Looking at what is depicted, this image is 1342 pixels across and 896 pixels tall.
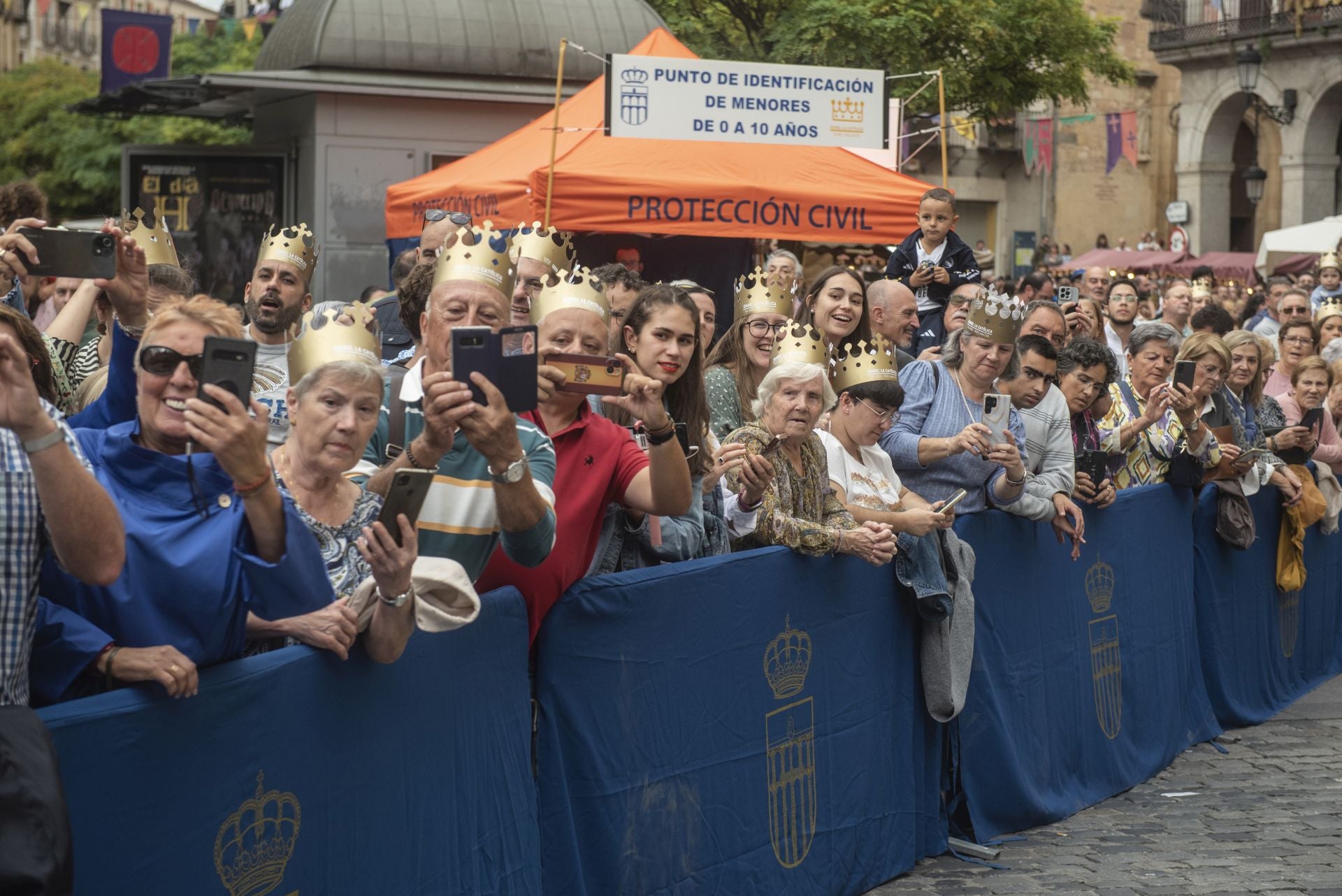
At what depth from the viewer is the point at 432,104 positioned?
18.0m

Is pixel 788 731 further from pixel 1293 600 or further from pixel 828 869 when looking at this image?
pixel 1293 600

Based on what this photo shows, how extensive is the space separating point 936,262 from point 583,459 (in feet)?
17.9

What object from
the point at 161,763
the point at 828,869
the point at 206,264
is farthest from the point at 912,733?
the point at 206,264

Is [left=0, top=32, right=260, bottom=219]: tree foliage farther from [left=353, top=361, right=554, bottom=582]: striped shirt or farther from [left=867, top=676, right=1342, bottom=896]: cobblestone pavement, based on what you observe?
Result: [left=353, top=361, right=554, bottom=582]: striped shirt

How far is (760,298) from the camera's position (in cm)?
757

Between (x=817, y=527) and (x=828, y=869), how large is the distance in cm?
120

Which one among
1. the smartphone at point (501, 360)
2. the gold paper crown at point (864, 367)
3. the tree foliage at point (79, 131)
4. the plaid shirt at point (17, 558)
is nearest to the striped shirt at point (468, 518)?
the smartphone at point (501, 360)

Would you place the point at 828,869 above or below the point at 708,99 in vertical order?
below

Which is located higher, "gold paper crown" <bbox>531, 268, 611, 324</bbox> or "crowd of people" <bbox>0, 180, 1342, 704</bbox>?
"gold paper crown" <bbox>531, 268, 611, 324</bbox>

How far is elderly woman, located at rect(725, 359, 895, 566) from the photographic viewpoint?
607cm

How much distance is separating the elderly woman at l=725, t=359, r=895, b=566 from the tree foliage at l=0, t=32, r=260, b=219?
33.5 metres

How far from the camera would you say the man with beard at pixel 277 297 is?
241 inches

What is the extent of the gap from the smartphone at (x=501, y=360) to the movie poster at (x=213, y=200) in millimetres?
13192

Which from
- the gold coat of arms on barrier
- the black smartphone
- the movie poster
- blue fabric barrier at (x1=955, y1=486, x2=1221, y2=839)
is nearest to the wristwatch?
the black smartphone
